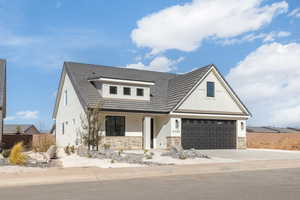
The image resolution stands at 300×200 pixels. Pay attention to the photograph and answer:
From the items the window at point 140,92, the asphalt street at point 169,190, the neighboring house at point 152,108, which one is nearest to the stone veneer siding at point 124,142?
the neighboring house at point 152,108

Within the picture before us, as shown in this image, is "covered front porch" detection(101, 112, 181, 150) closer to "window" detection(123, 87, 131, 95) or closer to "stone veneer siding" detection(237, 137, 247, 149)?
"window" detection(123, 87, 131, 95)

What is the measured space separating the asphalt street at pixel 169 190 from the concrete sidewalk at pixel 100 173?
87 cm

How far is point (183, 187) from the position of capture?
1031cm

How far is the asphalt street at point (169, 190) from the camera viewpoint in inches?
343

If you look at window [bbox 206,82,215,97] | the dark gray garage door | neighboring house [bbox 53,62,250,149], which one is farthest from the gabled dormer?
window [bbox 206,82,215,97]

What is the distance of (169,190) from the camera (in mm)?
9781

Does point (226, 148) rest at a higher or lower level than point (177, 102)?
lower

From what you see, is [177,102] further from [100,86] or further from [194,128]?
[100,86]

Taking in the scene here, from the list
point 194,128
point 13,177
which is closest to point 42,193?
point 13,177

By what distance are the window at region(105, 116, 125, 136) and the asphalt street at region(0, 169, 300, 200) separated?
43.1ft

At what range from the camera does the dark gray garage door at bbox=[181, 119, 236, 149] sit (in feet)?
89.2

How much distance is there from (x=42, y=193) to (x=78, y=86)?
17245 mm

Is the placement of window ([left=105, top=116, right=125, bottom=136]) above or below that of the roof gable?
below

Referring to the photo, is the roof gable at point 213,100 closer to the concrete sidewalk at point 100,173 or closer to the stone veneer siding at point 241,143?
the stone veneer siding at point 241,143
